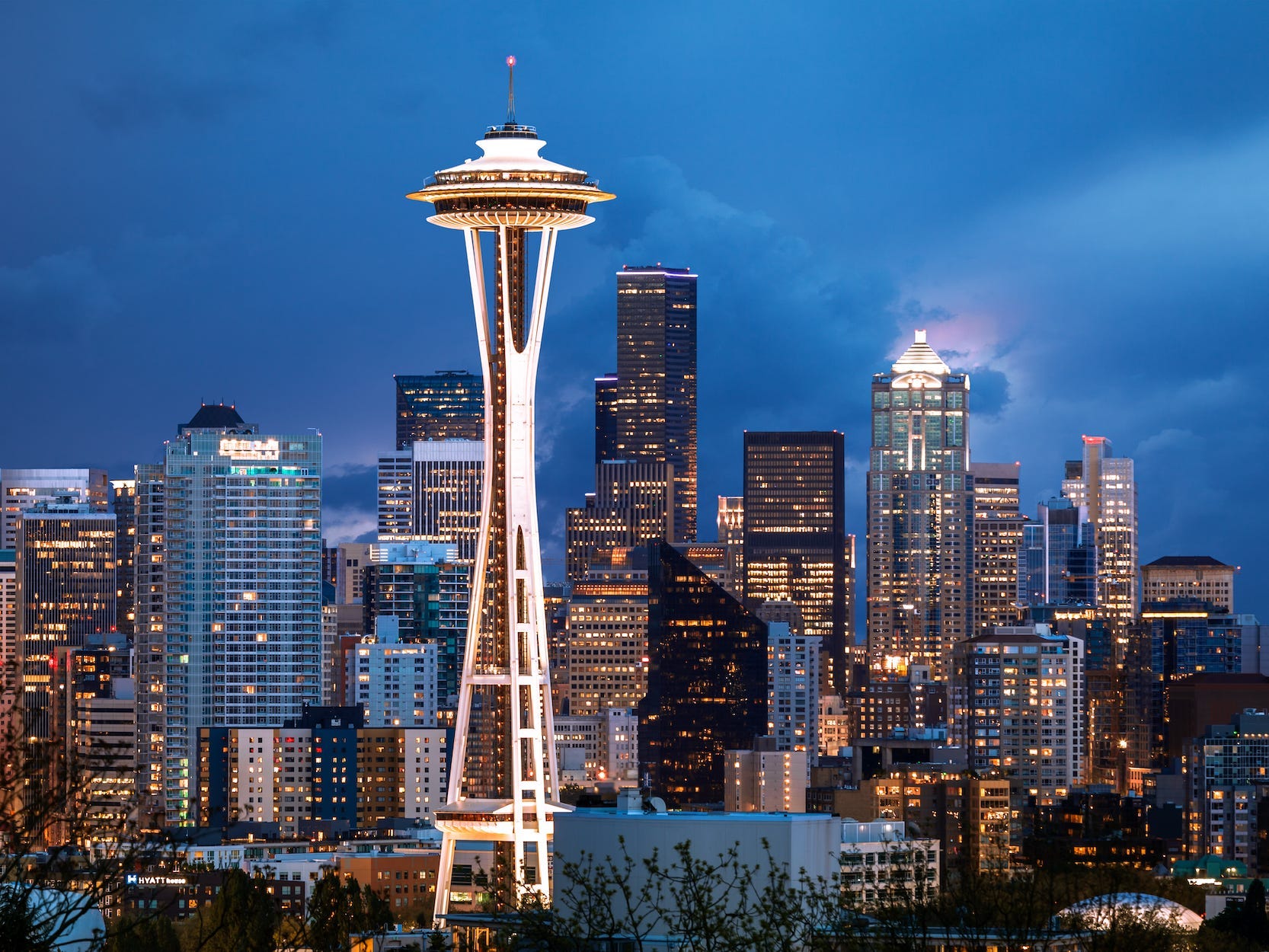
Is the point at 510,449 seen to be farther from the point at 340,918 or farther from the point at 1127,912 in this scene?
the point at 1127,912

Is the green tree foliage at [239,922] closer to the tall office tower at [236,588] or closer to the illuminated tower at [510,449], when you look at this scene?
the illuminated tower at [510,449]

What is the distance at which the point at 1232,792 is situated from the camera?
547 feet

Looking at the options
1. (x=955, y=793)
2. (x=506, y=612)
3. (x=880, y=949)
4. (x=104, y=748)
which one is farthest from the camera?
(x=955, y=793)

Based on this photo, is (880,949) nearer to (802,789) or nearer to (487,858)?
(487,858)

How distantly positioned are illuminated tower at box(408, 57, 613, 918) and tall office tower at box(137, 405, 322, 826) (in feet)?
232

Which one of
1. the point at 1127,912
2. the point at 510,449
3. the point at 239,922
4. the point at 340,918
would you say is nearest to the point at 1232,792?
the point at 510,449

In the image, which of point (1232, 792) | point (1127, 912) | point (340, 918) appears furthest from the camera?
point (1232, 792)

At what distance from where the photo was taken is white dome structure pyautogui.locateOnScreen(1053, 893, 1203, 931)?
5497 cm

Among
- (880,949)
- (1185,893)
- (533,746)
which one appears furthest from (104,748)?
(533,746)

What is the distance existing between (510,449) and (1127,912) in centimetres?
6037

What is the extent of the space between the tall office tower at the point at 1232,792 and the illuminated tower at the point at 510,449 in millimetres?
40815

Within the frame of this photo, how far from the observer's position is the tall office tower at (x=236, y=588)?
193000mm

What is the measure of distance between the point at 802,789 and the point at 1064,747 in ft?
71.1

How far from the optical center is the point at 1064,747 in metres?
197
